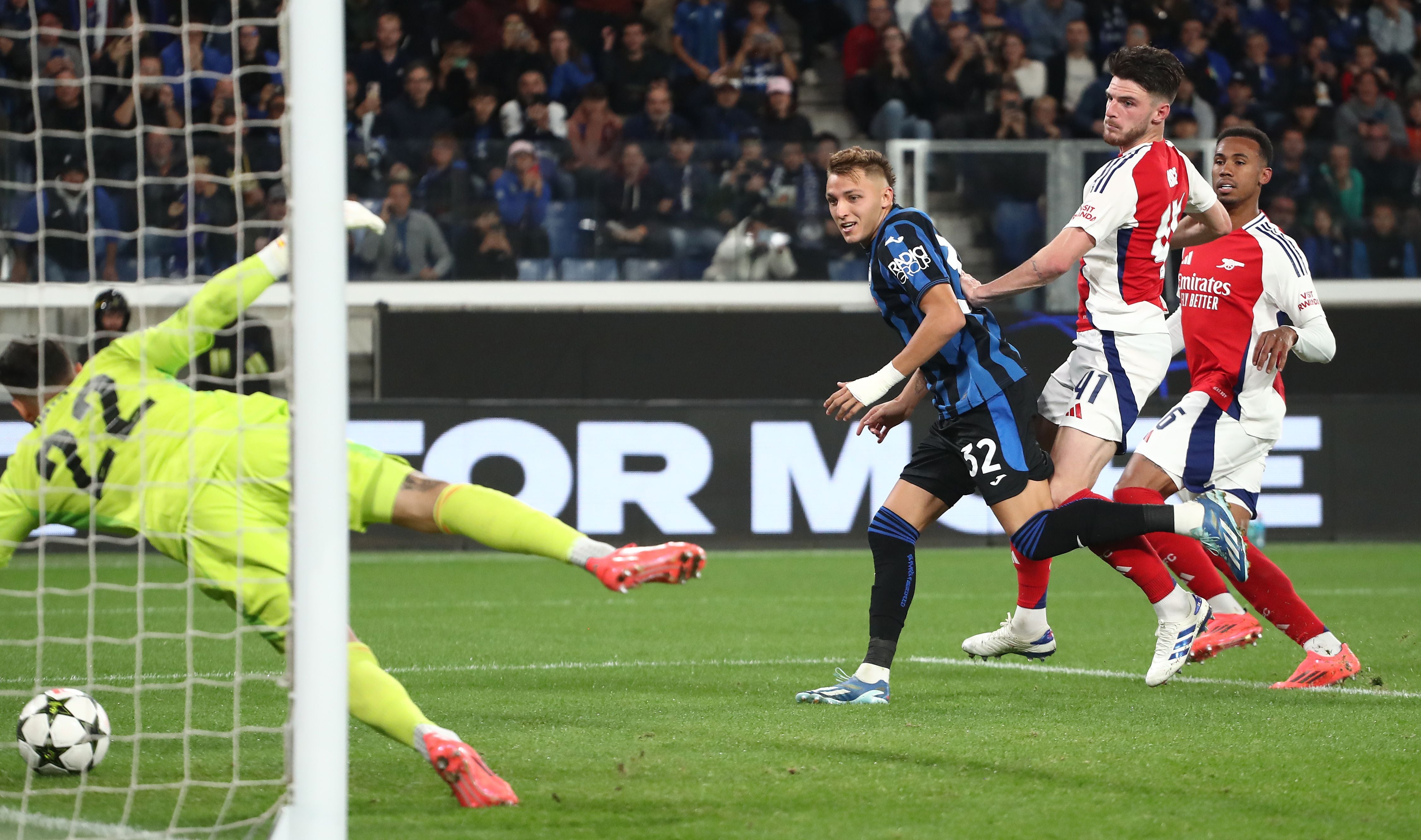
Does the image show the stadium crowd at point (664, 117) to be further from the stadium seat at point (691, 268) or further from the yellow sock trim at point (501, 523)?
the yellow sock trim at point (501, 523)

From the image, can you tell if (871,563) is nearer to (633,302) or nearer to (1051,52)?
(633,302)

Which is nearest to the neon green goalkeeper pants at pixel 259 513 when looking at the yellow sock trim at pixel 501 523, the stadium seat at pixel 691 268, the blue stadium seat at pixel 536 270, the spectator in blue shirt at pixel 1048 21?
the yellow sock trim at pixel 501 523

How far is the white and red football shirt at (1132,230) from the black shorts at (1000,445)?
505 millimetres

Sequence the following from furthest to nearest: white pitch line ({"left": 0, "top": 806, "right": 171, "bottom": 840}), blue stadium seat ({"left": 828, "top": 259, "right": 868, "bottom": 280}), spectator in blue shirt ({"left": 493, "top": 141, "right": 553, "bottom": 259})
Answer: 1. blue stadium seat ({"left": 828, "top": 259, "right": 868, "bottom": 280})
2. spectator in blue shirt ({"left": 493, "top": 141, "right": 553, "bottom": 259})
3. white pitch line ({"left": 0, "top": 806, "right": 171, "bottom": 840})

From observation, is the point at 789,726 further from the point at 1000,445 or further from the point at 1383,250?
the point at 1383,250

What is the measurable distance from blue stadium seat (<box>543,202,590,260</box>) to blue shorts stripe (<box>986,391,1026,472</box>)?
26.8ft

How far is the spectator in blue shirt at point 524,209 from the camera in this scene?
13.2 meters

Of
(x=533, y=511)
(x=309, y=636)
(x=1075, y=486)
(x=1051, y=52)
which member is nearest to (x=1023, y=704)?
(x=1075, y=486)

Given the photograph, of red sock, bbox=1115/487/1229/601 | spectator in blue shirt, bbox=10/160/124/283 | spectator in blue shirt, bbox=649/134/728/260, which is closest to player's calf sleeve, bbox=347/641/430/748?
red sock, bbox=1115/487/1229/601

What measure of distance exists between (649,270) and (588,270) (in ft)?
1.60

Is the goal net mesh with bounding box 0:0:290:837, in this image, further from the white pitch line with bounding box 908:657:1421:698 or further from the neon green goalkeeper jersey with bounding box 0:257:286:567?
the white pitch line with bounding box 908:657:1421:698

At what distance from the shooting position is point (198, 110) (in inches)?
473

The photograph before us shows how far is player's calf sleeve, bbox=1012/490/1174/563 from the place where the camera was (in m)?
5.32

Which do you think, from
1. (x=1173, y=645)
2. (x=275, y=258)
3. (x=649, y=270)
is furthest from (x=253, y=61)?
(x=1173, y=645)
